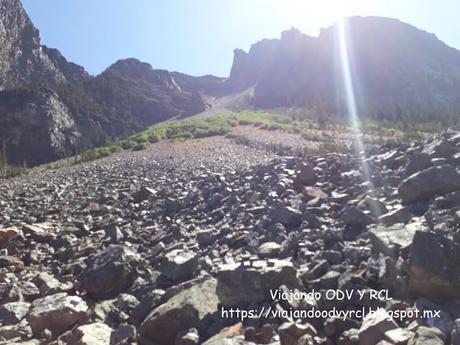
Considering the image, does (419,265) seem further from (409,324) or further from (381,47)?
(381,47)

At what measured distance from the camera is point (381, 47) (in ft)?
318

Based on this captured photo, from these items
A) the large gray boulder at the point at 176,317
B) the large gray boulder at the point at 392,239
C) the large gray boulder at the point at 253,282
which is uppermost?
the large gray boulder at the point at 392,239

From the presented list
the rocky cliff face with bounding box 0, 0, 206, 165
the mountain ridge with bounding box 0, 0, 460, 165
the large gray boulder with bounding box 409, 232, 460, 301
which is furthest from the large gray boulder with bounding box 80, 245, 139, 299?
the mountain ridge with bounding box 0, 0, 460, 165

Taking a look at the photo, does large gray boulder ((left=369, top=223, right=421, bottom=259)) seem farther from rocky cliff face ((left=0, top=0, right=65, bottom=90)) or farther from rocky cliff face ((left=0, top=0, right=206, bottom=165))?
rocky cliff face ((left=0, top=0, right=65, bottom=90))

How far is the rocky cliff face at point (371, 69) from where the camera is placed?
8262 centimetres

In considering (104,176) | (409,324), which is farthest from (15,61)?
(409,324)

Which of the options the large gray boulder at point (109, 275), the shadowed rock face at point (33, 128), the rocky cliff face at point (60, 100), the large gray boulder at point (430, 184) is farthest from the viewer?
the rocky cliff face at point (60, 100)

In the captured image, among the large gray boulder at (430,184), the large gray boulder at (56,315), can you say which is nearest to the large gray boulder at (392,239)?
the large gray boulder at (430,184)

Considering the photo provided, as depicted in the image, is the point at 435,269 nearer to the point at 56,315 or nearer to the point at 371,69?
the point at 56,315

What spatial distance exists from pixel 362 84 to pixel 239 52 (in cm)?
6840

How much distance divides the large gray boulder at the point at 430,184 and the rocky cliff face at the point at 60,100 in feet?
117

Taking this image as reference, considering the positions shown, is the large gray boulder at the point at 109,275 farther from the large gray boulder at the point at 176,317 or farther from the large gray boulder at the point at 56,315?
the large gray boulder at the point at 176,317

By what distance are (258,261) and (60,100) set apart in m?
48.6

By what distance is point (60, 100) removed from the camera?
49094 mm
